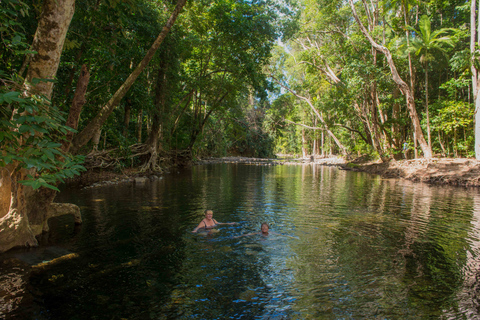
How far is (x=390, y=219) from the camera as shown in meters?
9.46

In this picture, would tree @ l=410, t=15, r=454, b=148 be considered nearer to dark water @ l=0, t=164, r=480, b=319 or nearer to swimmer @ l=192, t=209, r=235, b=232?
dark water @ l=0, t=164, r=480, b=319

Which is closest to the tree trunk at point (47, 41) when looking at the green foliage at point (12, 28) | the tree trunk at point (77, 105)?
the green foliage at point (12, 28)

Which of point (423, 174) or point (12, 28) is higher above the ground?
point (12, 28)

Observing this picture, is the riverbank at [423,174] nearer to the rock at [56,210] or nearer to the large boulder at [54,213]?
the large boulder at [54,213]

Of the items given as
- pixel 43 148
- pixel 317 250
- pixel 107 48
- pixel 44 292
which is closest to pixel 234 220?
pixel 317 250

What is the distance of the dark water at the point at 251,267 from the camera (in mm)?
4277

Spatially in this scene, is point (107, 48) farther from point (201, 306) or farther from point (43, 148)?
point (201, 306)

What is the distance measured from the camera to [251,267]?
5.73 meters

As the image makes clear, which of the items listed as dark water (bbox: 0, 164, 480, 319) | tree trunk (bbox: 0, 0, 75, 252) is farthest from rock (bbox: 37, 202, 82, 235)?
tree trunk (bbox: 0, 0, 75, 252)

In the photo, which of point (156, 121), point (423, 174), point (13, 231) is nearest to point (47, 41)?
point (13, 231)

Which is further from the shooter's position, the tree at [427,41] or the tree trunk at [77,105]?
the tree at [427,41]

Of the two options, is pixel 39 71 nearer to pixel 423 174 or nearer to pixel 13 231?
pixel 13 231

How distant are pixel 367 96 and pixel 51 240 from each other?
26.5 metres

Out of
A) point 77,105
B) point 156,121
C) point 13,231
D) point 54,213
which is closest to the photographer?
point 13,231
